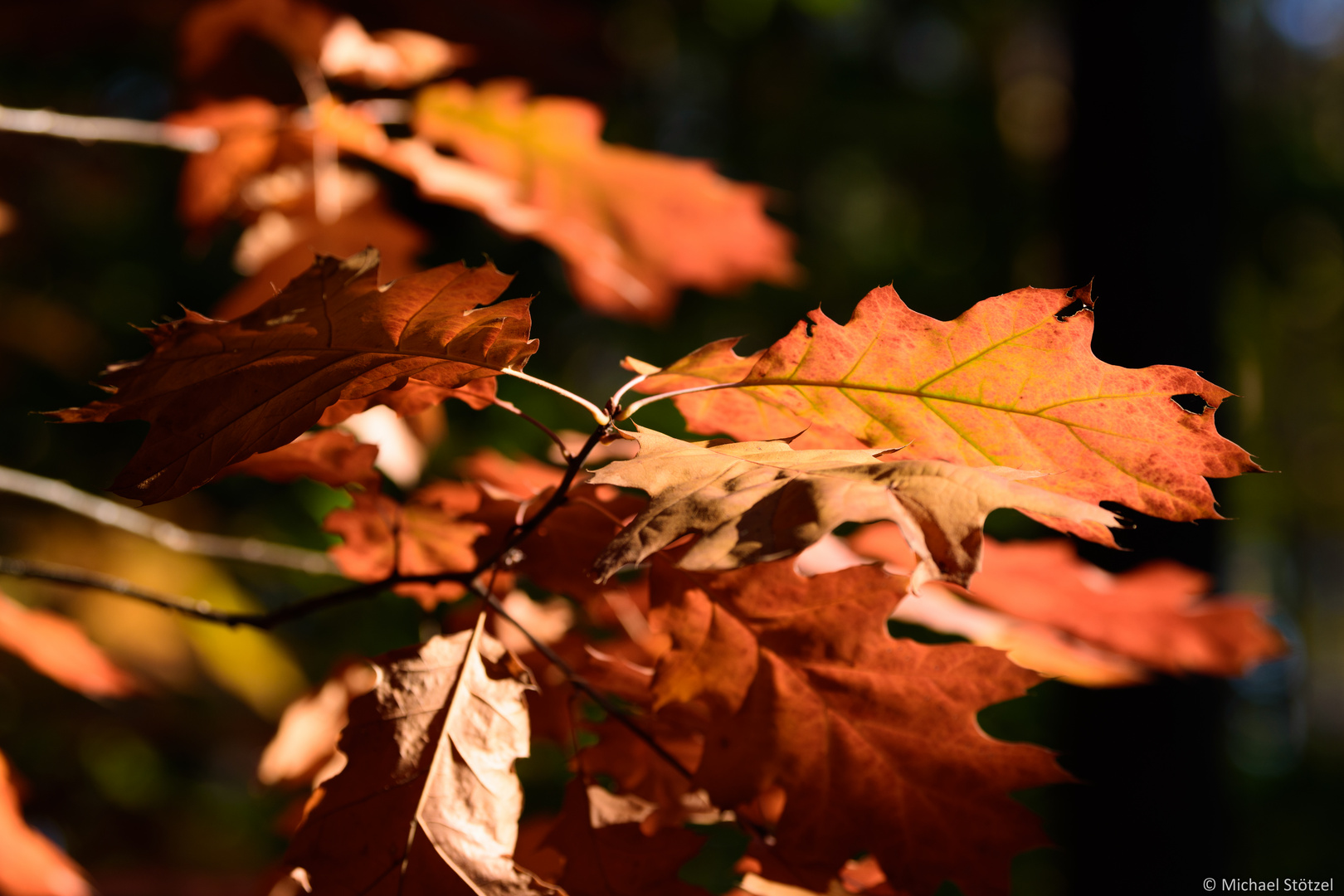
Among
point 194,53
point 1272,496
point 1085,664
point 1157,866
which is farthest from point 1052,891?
point 1272,496

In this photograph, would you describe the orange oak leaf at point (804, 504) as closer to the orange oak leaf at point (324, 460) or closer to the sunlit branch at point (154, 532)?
the orange oak leaf at point (324, 460)

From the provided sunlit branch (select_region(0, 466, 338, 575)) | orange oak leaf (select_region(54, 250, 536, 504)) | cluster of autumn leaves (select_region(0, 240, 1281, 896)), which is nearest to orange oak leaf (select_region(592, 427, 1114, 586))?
cluster of autumn leaves (select_region(0, 240, 1281, 896))

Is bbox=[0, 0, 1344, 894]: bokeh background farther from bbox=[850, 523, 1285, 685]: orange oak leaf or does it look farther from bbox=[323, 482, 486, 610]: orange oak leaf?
bbox=[323, 482, 486, 610]: orange oak leaf

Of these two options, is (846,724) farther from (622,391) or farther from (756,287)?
A: (756,287)

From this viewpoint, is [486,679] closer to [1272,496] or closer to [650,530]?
[650,530]

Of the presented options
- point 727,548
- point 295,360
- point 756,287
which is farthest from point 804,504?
point 756,287

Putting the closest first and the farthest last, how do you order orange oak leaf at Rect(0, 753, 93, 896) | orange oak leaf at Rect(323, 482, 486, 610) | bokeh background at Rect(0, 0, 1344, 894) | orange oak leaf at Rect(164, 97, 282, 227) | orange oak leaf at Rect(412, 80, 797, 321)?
orange oak leaf at Rect(323, 482, 486, 610)
orange oak leaf at Rect(0, 753, 93, 896)
orange oak leaf at Rect(164, 97, 282, 227)
orange oak leaf at Rect(412, 80, 797, 321)
bokeh background at Rect(0, 0, 1344, 894)

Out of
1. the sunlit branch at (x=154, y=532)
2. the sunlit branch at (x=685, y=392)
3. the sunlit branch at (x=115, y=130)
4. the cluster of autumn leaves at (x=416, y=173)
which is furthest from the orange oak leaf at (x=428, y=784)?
the sunlit branch at (x=115, y=130)
